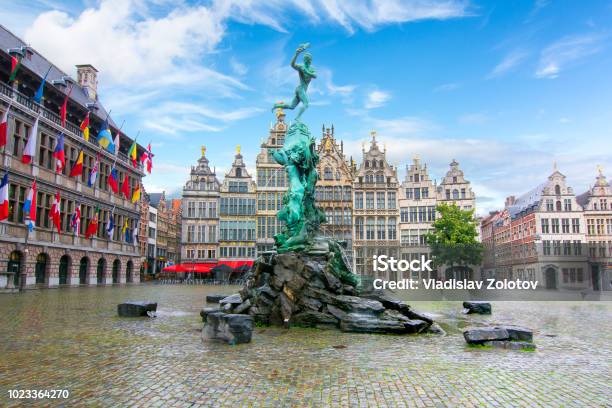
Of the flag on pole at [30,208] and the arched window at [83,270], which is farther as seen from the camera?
the arched window at [83,270]

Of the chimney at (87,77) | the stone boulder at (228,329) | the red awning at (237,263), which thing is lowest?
the stone boulder at (228,329)

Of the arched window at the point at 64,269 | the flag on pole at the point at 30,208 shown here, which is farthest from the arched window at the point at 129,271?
the flag on pole at the point at 30,208

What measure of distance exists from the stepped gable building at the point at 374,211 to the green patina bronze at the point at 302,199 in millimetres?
39972

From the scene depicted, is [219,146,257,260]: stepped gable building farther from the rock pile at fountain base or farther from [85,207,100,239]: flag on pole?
the rock pile at fountain base

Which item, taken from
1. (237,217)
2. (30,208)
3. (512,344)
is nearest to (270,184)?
(237,217)

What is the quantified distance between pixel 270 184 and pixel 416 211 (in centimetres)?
2011

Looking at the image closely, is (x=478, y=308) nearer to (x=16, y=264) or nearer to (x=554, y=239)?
(x=16, y=264)

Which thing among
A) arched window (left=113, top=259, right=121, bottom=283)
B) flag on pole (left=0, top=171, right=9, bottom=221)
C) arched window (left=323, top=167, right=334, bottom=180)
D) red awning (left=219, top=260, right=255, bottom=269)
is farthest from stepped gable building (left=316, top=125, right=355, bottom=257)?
flag on pole (left=0, top=171, right=9, bottom=221)

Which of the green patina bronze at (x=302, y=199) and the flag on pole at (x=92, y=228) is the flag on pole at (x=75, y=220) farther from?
the green patina bronze at (x=302, y=199)

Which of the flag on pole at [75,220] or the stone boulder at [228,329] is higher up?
the flag on pole at [75,220]

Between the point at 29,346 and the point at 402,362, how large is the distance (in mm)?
8151

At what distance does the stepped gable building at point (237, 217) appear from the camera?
60.9 m

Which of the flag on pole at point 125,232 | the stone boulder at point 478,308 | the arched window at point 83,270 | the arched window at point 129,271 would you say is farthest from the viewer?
the arched window at point 129,271

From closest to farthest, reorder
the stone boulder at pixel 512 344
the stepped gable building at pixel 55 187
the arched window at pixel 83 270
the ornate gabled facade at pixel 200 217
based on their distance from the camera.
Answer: the stone boulder at pixel 512 344
the stepped gable building at pixel 55 187
the arched window at pixel 83 270
the ornate gabled facade at pixel 200 217
